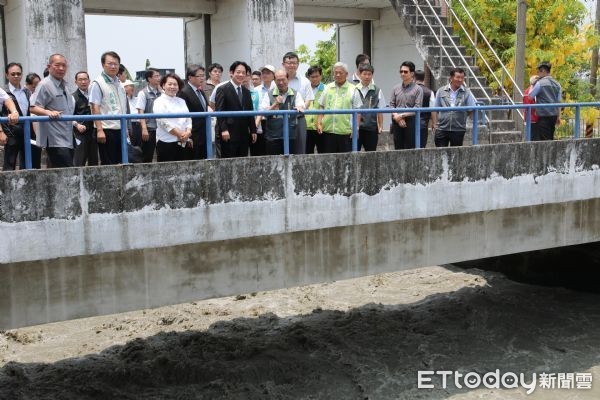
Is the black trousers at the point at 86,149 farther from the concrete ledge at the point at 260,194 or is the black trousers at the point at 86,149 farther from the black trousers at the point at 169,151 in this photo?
the concrete ledge at the point at 260,194

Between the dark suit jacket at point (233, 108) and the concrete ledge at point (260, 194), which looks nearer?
the concrete ledge at point (260, 194)

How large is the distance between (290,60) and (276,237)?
2.43 m

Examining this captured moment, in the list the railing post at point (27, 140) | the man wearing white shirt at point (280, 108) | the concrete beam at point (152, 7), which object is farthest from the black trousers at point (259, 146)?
the concrete beam at point (152, 7)

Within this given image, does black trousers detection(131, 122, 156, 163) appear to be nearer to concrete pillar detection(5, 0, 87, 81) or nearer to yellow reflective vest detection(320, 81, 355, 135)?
yellow reflective vest detection(320, 81, 355, 135)

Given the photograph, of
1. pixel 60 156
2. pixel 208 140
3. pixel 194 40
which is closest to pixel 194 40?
pixel 194 40

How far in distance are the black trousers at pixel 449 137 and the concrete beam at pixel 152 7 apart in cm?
675

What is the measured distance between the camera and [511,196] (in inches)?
341

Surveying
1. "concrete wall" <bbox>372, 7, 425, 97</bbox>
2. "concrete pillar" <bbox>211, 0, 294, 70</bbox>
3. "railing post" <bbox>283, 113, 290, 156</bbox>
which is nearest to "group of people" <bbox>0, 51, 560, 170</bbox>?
"railing post" <bbox>283, 113, 290, 156</bbox>

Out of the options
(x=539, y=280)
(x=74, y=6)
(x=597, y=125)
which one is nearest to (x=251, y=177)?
(x=74, y=6)

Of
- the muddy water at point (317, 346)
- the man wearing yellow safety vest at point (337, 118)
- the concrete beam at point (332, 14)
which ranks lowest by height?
the muddy water at point (317, 346)

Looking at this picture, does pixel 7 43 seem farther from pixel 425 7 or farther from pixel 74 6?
pixel 425 7

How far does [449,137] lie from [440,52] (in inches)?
259

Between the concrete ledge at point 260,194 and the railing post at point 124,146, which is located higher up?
the railing post at point 124,146

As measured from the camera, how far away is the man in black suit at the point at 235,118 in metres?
7.59
